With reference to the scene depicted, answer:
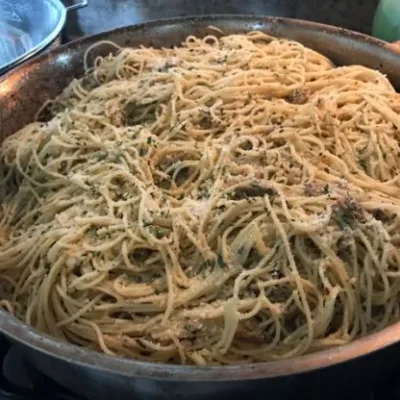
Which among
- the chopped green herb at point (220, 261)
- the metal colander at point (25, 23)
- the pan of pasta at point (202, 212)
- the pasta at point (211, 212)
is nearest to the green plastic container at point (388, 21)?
the pan of pasta at point (202, 212)

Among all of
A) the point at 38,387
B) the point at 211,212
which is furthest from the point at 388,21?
the point at 38,387

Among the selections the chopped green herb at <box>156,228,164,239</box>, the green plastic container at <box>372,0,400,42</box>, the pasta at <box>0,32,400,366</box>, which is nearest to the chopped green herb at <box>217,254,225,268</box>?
the pasta at <box>0,32,400,366</box>

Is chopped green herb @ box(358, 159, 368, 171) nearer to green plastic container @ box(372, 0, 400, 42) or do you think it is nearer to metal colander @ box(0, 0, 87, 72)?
green plastic container @ box(372, 0, 400, 42)

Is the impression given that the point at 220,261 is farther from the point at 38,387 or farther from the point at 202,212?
the point at 38,387

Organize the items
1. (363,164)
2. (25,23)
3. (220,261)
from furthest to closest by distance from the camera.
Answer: (25,23) → (363,164) → (220,261)

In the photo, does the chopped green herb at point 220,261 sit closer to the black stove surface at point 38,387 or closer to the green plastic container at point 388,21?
the black stove surface at point 38,387

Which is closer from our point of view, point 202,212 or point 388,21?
point 202,212

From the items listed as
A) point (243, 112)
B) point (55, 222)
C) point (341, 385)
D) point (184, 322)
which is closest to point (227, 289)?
point (184, 322)
